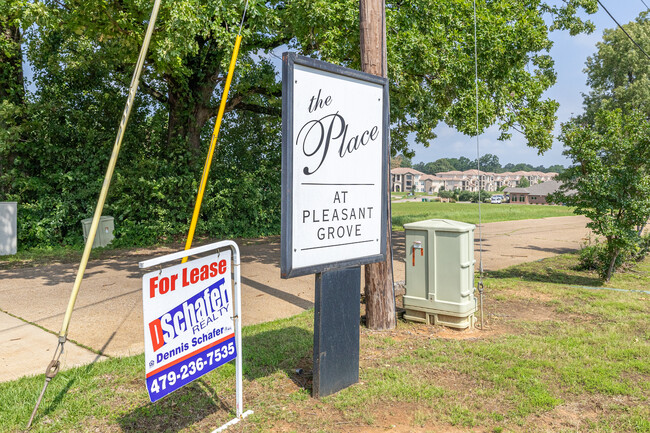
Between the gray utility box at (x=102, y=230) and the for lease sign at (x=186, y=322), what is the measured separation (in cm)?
918

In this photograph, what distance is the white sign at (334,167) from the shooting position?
3545 millimetres

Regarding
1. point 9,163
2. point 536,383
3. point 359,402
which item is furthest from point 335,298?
point 9,163

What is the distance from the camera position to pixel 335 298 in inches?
154

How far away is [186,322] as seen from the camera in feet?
10.1

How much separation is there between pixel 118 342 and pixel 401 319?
3.26 meters

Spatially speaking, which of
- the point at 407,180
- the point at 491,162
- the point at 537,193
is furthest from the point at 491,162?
the point at 537,193

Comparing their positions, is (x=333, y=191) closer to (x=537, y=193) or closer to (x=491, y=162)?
(x=537, y=193)

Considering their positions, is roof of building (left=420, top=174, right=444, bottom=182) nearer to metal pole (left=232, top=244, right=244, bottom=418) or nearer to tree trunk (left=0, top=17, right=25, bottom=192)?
tree trunk (left=0, top=17, right=25, bottom=192)

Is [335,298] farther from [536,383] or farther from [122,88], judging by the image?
[122,88]

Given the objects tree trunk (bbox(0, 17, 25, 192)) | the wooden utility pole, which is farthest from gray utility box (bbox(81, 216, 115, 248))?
the wooden utility pole

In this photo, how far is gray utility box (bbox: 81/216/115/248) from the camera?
11297 mm

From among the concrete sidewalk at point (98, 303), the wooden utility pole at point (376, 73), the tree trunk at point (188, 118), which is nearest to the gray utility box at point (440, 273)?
the wooden utility pole at point (376, 73)

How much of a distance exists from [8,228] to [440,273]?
9632mm

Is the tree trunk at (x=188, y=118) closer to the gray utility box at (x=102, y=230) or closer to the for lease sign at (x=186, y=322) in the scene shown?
the gray utility box at (x=102, y=230)
